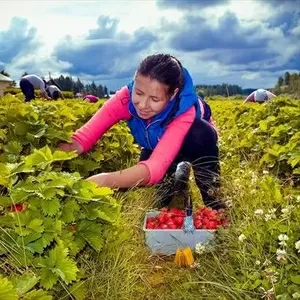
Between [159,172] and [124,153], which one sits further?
[124,153]

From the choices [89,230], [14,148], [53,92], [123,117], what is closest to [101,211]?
[89,230]

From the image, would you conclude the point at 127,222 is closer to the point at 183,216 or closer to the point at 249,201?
the point at 183,216

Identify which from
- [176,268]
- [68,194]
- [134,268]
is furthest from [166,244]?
[68,194]

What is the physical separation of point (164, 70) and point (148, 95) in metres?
0.20

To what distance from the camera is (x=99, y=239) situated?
2469 millimetres

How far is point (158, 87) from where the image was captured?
3.47 m

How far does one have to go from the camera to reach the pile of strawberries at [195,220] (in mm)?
3520

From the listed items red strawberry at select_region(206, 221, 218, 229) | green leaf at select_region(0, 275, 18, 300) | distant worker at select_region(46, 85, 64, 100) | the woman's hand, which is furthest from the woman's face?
distant worker at select_region(46, 85, 64, 100)

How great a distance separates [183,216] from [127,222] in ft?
1.20

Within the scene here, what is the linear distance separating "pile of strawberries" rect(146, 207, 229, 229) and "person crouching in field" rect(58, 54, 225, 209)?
0.17 meters

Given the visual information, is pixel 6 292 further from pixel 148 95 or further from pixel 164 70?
pixel 164 70

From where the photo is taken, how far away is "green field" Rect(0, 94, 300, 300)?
2.25m

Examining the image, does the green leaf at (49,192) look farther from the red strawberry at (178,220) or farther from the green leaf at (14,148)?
the red strawberry at (178,220)

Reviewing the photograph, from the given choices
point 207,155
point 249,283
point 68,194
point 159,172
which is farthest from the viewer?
point 207,155
